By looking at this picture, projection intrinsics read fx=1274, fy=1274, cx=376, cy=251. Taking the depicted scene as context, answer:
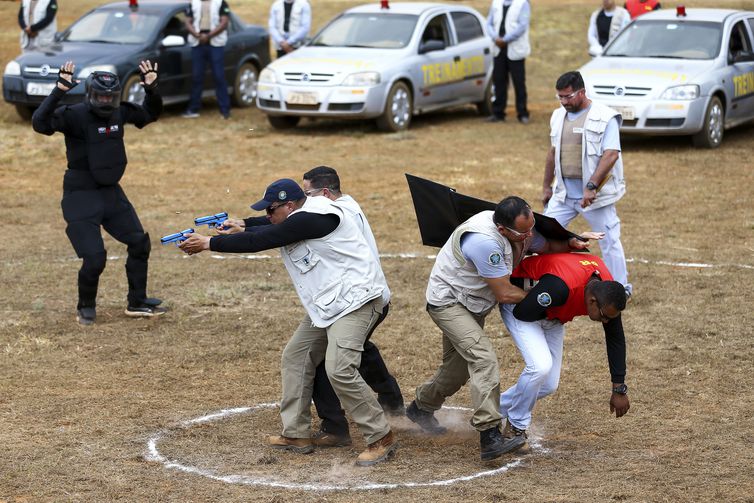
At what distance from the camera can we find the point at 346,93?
60.7 feet

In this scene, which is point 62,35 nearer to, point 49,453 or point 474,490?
point 49,453

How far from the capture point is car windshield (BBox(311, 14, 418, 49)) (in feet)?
64.3

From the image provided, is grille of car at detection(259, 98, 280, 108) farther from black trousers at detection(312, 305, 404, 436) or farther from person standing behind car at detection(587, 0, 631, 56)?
black trousers at detection(312, 305, 404, 436)

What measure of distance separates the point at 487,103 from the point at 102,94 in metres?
12.2

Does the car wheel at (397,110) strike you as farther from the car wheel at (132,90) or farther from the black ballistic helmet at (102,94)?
the black ballistic helmet at (102,94)

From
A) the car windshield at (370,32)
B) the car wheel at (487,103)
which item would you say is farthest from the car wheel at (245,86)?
the car wheel at (487,103)

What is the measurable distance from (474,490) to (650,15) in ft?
44.0

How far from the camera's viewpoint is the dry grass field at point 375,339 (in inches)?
279

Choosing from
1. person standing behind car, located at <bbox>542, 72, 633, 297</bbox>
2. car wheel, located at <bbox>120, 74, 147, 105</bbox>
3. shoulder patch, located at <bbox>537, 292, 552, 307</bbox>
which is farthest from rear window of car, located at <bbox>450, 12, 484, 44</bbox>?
shoulder patch, located at <bbox>537, 292, 552, 307</bbox>

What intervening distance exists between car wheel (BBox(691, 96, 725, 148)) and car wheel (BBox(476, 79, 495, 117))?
13.7 feet

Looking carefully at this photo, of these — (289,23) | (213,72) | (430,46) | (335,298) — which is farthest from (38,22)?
(335,298)

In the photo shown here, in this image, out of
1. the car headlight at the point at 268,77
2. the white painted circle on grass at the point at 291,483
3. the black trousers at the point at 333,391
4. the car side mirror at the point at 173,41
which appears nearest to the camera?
the white painted circle on grass at the point at 291,483

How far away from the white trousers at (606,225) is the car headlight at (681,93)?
7077 mm

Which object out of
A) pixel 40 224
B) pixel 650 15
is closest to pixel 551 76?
pixel 650 15
